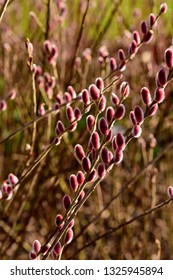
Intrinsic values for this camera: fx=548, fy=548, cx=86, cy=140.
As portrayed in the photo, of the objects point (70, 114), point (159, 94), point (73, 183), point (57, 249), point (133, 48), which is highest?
point (133, 48)

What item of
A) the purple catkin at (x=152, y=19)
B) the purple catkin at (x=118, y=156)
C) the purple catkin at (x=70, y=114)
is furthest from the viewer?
the purple catkin at (x=152, y=19)

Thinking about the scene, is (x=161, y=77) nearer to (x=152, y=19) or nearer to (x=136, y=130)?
(x=136, y=130)

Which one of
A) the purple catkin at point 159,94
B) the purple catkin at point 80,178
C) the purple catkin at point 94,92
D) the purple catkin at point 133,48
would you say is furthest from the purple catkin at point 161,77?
the purple catkin at point 133,48

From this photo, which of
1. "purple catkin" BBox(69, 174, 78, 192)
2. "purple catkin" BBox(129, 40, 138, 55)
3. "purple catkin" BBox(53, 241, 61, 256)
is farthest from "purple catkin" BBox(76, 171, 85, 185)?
"purple catkin" BBox(129, 40, 138, 55)

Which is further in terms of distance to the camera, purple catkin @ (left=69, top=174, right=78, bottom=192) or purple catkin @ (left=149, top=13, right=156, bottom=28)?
purple catkin @ (left=149, top=13, right=156, bottom=28)

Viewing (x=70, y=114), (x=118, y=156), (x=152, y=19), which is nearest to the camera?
(x=118, y=156)

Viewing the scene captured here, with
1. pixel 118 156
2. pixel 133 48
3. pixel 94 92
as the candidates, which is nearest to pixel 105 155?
pixel 118 156

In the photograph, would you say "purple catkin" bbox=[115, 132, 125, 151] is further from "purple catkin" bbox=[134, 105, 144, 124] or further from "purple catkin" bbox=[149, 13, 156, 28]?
"purple catkin" bbox=[149, 13, 156, 28]

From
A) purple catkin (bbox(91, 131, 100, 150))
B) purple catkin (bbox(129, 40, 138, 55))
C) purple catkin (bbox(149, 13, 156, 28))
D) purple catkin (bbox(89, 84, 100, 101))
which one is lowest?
purple catkin (bbox(91, 131, 100, 150))

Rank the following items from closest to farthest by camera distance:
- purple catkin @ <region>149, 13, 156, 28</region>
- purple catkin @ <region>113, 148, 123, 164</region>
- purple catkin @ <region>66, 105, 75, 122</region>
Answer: purple catkin @ <region>113, 148, 123, 164</region> < purple catkin @ <region>66, 105, 75, 122</region> < purple catkin @ <region>149, 13, 156, 28</region>

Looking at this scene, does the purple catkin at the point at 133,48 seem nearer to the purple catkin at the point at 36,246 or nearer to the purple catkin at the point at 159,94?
the purple catkin at the point at 159,94
